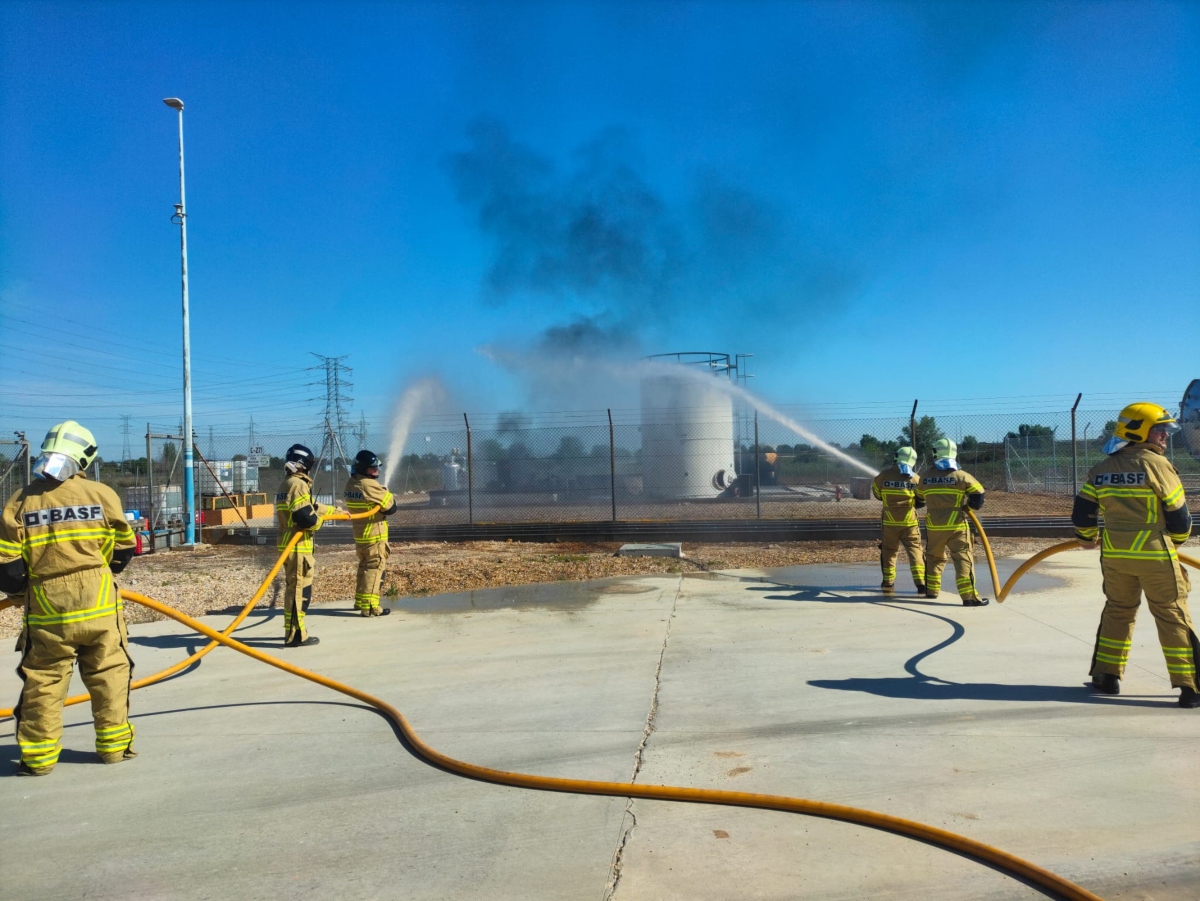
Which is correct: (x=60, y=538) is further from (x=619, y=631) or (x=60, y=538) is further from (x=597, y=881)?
(x=619, y=631)

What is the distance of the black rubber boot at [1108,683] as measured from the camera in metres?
4.86

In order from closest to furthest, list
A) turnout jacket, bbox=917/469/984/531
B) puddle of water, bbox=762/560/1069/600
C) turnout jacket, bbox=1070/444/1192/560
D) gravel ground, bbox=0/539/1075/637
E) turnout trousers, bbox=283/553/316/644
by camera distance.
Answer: turnout jacket, bbox=1070/444/1192/560 < turnout trousers, bbox=283/553/316/644 < turnout jacket, bbox=917/469/984/531 < puddle of water, bbox=762/560/1069/600 < gravel ground, bbox=0/539/1075/637

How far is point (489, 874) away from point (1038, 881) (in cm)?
194

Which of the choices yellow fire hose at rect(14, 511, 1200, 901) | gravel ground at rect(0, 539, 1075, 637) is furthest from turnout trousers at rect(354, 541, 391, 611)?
yellow fire hose at rect(14, 511, 1200, 901)

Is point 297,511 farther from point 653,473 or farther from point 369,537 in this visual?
point 653,473

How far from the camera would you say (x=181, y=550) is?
49.9 feet

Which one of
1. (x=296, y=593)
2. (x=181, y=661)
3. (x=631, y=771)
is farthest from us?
(x=296, y=593)

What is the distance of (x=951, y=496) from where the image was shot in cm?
797

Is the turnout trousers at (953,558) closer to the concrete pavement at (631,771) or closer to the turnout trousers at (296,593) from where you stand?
the concrete pavement at (631,771)

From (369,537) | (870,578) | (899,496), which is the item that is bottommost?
(870,578)

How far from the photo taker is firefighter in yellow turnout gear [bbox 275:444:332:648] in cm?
674

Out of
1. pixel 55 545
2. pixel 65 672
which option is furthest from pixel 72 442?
pixel 65 672

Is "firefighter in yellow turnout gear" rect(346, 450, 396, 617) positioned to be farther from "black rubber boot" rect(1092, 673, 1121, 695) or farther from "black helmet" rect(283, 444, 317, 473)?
"black rubber boot" rect(1092, 673, 1121, 695)

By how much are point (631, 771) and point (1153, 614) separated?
3.35 meters
